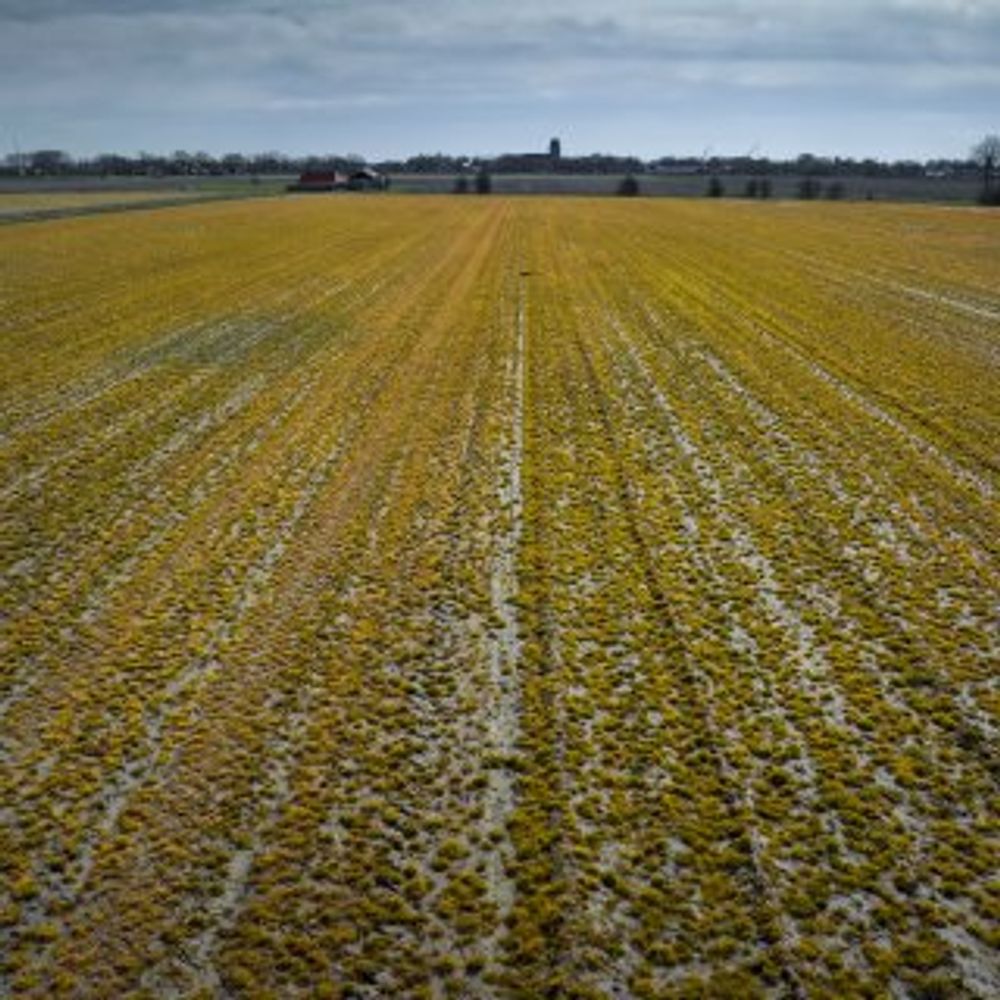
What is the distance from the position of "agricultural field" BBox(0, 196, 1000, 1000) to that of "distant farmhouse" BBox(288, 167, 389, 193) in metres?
129

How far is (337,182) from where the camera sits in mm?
147375

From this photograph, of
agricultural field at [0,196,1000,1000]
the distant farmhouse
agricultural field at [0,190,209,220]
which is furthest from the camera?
the distant farmhouse

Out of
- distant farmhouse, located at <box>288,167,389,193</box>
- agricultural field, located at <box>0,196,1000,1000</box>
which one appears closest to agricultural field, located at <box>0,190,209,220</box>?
distant farmhouse, located at <box>288,167,389,193</box>

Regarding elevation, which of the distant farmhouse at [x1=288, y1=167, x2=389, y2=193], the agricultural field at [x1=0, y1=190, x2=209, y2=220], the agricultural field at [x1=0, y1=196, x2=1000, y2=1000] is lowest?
the agricultural field at [x1=0, y1=196, x2=1000, y2=1000]

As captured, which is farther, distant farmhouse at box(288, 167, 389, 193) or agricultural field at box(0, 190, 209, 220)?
distant farmhouse at box(288, 167, 389, 193)

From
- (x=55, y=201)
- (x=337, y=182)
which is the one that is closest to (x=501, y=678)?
(x=55, y=201)

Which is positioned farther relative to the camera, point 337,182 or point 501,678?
point 337,182

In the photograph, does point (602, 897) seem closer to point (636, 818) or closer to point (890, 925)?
point (636, 818)

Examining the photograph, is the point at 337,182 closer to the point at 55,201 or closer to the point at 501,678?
the point at 55,201

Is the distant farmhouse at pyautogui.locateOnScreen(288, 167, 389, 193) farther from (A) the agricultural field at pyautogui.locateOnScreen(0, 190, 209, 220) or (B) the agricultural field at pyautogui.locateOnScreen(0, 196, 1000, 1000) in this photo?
(B) the agricultural field at pyautogui.locateOnScreen(0, 196, 1000, 1000)

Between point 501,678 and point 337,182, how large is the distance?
492 feet

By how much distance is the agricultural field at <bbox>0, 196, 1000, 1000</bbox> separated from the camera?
6.33 metres

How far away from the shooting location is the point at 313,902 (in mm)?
6602

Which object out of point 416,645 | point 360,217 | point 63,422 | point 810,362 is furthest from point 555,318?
point 360,217
